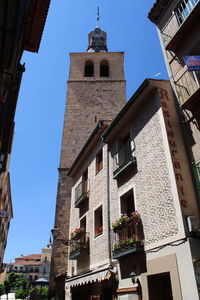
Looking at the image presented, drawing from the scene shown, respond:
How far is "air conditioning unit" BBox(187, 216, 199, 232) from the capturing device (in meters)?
5.74

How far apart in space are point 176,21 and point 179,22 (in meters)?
0.23

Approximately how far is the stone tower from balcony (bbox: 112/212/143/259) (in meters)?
6.48

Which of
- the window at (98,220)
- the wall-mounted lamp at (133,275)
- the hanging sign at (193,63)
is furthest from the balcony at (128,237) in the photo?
the hanging sign at (193,63)

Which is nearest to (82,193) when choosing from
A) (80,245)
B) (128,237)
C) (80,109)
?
(80,245)

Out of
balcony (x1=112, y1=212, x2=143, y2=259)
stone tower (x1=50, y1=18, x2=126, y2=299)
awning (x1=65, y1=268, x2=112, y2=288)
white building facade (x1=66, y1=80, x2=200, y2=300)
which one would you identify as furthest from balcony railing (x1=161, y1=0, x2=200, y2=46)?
stone tower (x1=50, y1=18, x2=126, y2=299)

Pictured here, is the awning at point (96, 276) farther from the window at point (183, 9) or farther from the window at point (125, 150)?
the window at point (183, 9)

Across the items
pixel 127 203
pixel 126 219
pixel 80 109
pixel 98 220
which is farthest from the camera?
pixel 80 109

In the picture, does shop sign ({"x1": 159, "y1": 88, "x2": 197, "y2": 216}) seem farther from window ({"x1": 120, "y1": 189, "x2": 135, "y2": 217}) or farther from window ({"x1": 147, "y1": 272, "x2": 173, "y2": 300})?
window ({"x1": 120, "y1": 189, "x2": 135, "y2": 217})

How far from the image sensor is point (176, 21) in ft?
31.4

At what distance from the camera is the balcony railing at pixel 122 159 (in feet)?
28.3

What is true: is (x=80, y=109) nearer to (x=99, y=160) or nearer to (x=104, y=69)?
(x=104, y=69)

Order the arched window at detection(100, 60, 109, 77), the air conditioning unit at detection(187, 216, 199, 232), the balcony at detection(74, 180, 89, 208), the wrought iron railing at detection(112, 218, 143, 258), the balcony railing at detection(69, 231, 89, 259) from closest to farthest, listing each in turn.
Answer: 1. the air conditioning unit at detection(187, 216, 199, 232)
2. the wrought iron railing at detection(112, 218, 143, 258)
3. the balcony railing at detection(69, 231, 89, 259)
4. the balcony at detection(74, 180, 89, 208)
5. the arched window at detection(100, 60, 109, 77)

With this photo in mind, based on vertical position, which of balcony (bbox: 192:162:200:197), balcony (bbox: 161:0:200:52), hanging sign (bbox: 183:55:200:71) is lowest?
balcony (bbox: 192:162:200:197)

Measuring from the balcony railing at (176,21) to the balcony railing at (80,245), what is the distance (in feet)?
27.1
